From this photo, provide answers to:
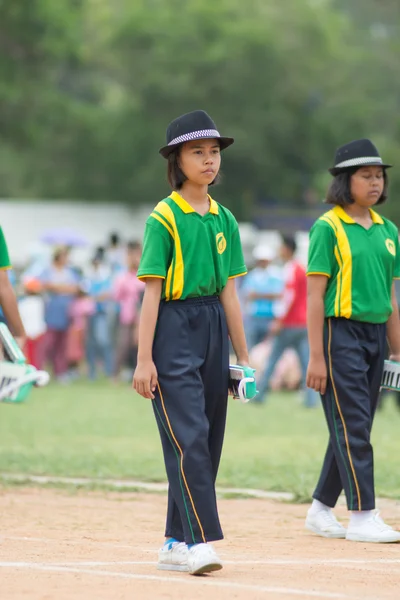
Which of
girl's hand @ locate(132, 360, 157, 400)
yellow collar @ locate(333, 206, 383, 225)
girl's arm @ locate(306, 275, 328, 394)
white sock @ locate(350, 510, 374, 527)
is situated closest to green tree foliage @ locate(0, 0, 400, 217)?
yellow collar @ locate(333, 206, 383, 225)

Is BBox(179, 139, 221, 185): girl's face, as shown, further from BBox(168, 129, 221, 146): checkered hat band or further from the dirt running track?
the dirt running track

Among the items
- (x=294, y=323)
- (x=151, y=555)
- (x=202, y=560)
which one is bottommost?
(x=151, y=555)

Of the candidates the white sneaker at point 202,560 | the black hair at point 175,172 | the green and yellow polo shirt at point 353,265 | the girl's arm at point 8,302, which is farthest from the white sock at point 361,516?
the girl's arm at point 8,302

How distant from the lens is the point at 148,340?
6.75 m

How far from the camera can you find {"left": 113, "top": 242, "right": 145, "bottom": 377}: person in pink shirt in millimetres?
22731

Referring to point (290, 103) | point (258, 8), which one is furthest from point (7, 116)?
point (258, 8)

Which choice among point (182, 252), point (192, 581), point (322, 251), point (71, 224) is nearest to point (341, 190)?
point (322, 251)

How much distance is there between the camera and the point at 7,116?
45.8m

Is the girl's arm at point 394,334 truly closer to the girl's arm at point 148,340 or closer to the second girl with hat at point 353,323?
the second girl with hat at point 353,323

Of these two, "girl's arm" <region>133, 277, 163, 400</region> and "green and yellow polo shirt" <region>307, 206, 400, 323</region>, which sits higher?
"green and yellow polo shirt" <region>307, 206, 400, 323</region>

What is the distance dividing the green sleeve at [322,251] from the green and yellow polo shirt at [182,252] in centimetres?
128

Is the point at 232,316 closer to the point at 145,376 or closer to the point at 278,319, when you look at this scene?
the point at 145,376

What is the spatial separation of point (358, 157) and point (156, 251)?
6.38ft

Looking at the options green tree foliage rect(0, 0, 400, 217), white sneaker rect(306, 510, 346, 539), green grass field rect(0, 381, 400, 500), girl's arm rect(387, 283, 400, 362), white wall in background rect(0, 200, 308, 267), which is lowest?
green grass field rect(0, 381, 400, 500)
